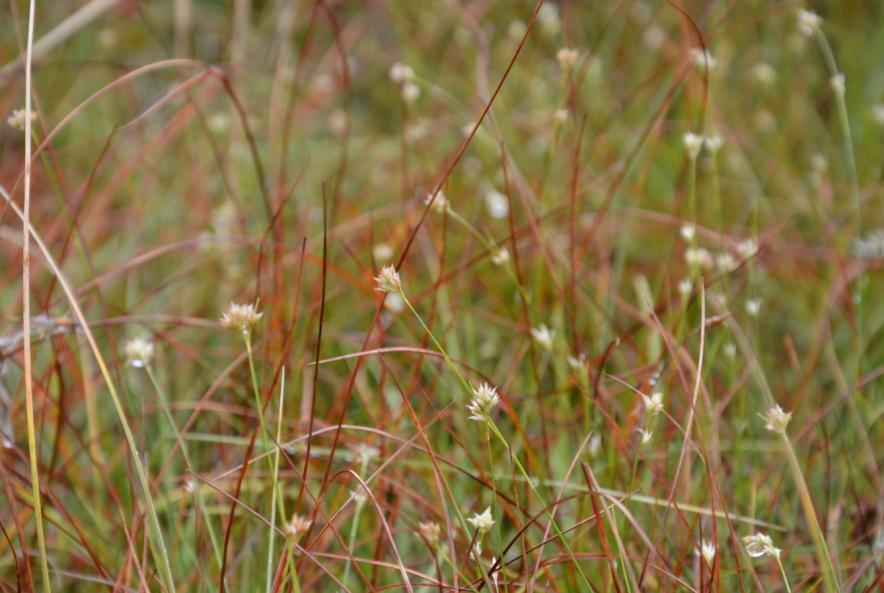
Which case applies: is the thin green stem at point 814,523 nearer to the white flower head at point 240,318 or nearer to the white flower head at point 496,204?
the white flower head at point 240,318

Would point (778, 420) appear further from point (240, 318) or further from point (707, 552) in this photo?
point (240, 318)

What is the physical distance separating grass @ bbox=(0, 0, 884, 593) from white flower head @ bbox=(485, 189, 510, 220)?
2 cm

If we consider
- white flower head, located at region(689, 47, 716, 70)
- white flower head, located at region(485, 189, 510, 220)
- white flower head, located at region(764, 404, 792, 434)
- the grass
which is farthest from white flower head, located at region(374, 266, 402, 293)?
white flower head, located at region(485, 189, 510, 220)

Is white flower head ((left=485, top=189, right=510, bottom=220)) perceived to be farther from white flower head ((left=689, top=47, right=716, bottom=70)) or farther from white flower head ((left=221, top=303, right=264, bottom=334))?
white flower head ((left=221, top=303, right=264, bottom=334))

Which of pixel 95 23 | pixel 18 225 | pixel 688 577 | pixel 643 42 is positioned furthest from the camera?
pixel 95 23

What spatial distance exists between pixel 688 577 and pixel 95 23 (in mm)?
2445

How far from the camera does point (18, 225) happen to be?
7.25ft

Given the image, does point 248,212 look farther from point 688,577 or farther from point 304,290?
point 688,577

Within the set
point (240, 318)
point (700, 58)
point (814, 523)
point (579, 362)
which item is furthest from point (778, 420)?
point (700, 58)

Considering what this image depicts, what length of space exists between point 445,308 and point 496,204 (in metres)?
0.37

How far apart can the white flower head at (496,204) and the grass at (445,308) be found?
0.06ft

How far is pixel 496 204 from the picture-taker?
→ 2.04 m

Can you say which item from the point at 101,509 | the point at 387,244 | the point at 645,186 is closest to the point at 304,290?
the point at 387,244

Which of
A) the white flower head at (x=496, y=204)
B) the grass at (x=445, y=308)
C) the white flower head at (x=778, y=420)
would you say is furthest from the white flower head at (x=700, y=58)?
the white flower head at (x=778, y=420)
